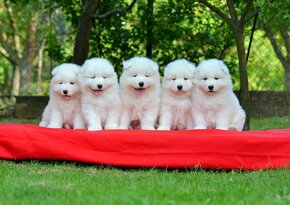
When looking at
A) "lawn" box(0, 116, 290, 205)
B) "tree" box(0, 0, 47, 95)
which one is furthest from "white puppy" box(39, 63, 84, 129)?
"tree" box(0, 0, 47, 95)

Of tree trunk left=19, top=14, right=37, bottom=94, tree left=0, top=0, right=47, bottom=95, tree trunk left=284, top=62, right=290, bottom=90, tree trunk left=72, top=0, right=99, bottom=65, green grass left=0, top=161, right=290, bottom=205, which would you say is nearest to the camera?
green grass left=0, top=161, right=290, bottom=205

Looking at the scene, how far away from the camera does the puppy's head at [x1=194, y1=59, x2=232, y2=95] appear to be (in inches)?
244

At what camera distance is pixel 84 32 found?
9.92 metres

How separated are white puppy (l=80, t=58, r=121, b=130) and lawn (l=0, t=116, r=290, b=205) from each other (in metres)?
0.66

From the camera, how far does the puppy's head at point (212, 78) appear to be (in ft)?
20.4

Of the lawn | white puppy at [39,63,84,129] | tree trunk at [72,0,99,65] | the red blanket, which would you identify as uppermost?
tree trunk at [72,0,99,65]

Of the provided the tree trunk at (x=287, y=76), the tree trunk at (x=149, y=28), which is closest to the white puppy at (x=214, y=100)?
the tree trunk at (x=149, y=28)

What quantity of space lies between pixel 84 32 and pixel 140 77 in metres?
3.95

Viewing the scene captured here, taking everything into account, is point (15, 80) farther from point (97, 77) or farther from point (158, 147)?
point (158, 147)

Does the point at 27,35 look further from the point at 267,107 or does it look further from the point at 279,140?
the point at 279,140

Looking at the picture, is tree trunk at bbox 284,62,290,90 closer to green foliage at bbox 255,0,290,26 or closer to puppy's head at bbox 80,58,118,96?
green foliage at bbox 255,0,290,26

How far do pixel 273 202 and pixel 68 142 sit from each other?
2.49 metres

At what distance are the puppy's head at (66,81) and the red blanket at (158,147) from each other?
626mm

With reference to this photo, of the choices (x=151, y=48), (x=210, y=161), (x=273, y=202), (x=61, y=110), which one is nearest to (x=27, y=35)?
(x=151, y=48)
